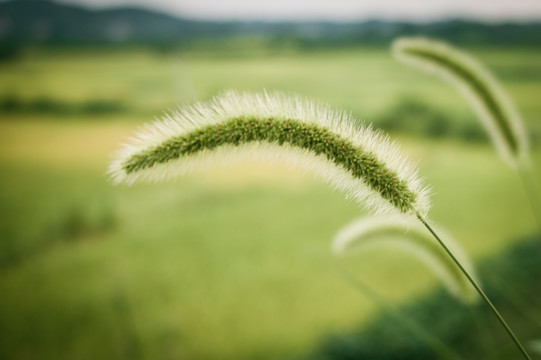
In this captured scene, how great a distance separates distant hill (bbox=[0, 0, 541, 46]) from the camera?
1.35 metres

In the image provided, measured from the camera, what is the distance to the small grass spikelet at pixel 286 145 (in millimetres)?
336

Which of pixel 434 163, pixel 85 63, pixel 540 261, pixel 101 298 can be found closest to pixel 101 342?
pixel 101 298

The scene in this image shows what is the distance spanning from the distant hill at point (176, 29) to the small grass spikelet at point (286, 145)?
1370 millimetres

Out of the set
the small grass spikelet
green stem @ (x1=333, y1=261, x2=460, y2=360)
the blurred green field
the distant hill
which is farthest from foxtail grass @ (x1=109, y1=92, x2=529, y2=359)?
the distant hill

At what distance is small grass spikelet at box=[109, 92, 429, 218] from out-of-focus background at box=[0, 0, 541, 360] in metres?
0.82

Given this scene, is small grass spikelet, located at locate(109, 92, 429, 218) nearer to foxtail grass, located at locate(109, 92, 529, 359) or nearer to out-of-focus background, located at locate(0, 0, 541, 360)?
foxtail grass, located at locate(109, 92, 529, 359)

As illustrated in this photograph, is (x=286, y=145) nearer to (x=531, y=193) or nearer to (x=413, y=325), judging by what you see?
(x=413, y=325)

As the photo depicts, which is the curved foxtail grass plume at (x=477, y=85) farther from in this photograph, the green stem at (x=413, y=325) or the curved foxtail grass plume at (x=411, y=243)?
the green stem at (x=413, y=325)

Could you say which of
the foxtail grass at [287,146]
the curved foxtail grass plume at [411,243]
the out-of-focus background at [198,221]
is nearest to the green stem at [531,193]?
the out-of-focus background at [198,221]

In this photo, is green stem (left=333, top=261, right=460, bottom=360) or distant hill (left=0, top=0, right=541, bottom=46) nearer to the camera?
green stem (left=333, top=261, right=460, bottom=360)

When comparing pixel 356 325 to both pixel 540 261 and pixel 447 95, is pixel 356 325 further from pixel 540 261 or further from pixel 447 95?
pixel 447 95

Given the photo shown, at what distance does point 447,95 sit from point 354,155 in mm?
2029

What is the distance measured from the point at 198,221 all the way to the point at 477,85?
110 centimetres

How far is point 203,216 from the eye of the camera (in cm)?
145
